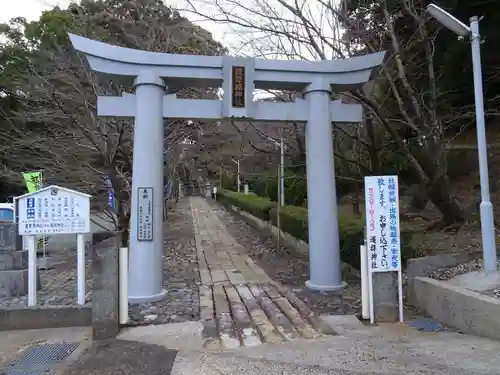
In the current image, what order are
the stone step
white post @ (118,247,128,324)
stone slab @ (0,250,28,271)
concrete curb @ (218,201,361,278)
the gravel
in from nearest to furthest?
the stone step → white post @ (118,247,128,324) → the gravel → stone slab @ (0,250,28,271) → concrete curb @ (218,201,361,278)

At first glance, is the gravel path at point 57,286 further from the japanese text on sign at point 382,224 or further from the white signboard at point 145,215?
the japanese text on sign at point 382,224

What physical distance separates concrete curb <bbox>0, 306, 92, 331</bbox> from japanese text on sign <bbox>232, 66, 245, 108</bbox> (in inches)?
175

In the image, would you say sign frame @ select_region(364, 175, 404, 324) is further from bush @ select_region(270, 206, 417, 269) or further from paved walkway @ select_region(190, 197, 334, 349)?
bush @ select_region(270, 206, 417, 269)

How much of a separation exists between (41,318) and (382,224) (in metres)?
5.27

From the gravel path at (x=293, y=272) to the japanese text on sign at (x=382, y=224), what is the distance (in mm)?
1093

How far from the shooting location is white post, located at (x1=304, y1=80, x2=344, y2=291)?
26.1 feet

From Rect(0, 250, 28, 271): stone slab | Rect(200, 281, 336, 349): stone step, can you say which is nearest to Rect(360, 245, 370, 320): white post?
Rect(200, 281, 336, 349): stone step

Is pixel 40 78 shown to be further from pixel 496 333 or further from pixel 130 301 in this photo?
pixel 496 333

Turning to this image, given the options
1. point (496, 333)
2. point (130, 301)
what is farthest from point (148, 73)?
point (496, 333)

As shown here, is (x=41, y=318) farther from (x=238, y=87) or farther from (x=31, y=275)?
(x=238, y=87)

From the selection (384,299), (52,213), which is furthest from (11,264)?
(384,299)

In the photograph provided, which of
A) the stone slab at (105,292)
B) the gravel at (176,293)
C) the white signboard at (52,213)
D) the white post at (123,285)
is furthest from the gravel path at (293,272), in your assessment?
the white signboard at (52,213)

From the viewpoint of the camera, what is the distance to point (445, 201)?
10352 millimetres

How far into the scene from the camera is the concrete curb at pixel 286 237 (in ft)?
30.6
